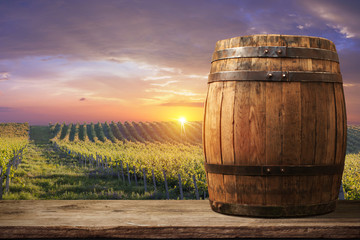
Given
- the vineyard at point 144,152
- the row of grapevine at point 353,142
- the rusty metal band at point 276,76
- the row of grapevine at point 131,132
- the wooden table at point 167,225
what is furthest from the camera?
the row of grapevine at point 131,132

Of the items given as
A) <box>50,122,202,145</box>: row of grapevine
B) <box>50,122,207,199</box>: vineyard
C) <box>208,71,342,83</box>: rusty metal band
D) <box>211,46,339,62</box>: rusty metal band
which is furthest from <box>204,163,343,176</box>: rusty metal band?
<box>50,122,202,145</box>: row of grapevine

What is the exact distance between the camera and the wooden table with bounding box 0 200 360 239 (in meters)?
2.54

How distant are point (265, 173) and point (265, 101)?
49 centimetres

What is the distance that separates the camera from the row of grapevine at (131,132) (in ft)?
156

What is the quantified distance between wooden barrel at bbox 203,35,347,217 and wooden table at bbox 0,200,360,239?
0.15m

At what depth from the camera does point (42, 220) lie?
2.72 m

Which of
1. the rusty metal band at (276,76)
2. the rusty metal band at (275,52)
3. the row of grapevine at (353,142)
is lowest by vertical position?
the row of grapevine at (353,142)

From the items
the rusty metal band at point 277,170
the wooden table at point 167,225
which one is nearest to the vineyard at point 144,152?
the wooden table at point 167,225

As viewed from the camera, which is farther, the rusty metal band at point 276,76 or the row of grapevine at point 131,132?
the row of grapevine at point 131,132

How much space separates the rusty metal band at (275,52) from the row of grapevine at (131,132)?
3999 cm

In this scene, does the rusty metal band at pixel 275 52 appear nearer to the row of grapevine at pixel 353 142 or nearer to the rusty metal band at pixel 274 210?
the rusty metal band at pixel 274 210

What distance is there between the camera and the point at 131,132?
55.2m

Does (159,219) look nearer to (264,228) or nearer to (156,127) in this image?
(264,228)

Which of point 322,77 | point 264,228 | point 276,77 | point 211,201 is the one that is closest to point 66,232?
point 211,201
